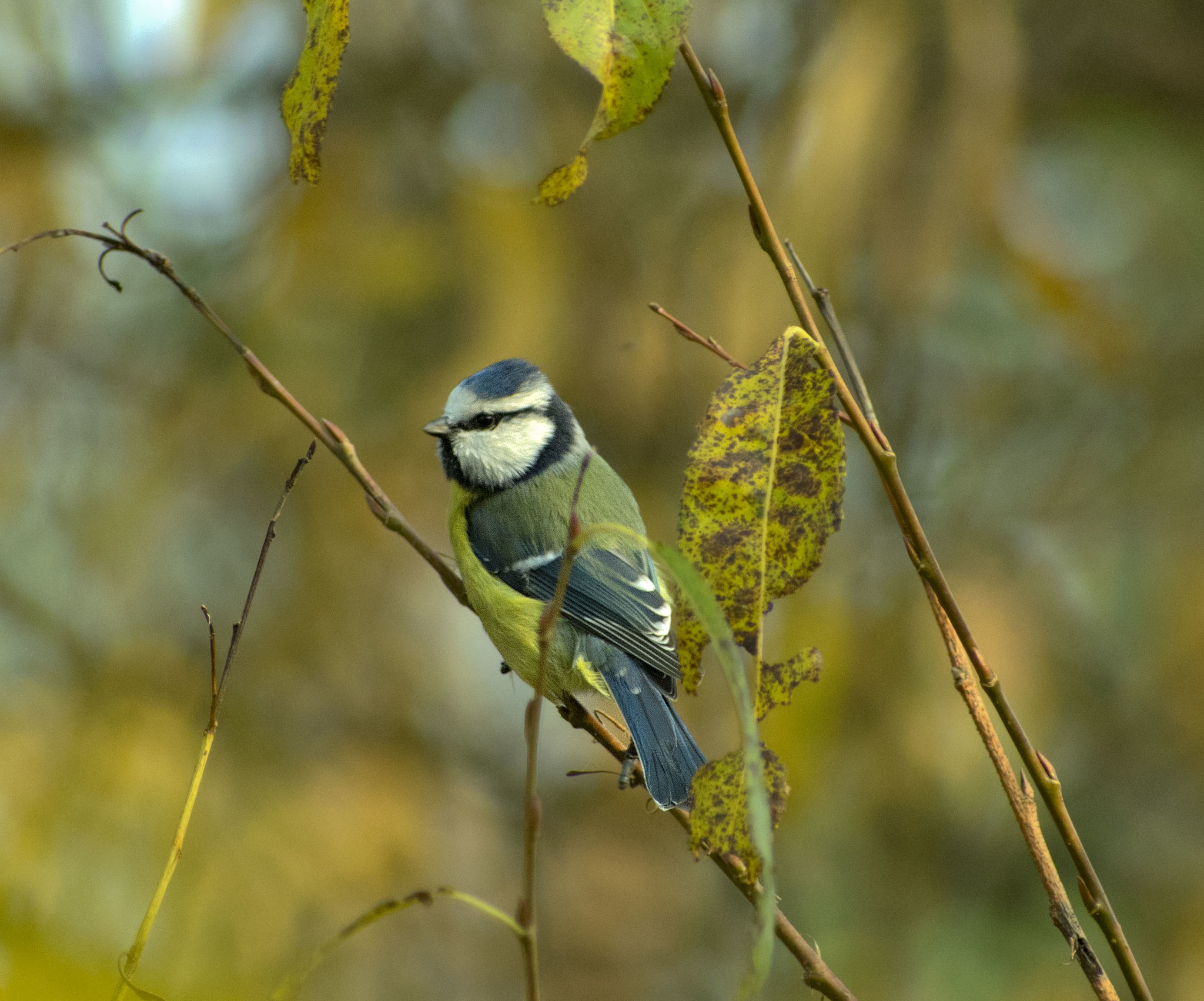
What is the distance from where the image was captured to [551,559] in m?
1.95

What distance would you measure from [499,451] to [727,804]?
1.49 meters

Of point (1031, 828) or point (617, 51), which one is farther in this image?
point (1031, 828)

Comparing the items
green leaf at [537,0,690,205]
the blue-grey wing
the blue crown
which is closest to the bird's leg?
the blue-grey wing

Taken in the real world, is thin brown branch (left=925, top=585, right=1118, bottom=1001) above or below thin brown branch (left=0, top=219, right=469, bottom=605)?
below

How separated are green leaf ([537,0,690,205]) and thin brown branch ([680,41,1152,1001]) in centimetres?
4

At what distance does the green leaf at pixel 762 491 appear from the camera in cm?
77

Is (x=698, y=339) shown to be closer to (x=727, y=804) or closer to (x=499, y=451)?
(x=727, y=804)

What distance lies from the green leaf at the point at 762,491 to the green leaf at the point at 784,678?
0.08 feet

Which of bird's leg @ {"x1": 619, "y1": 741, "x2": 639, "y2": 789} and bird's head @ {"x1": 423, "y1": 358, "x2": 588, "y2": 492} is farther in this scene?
bird's head @ {"x1": 423, "y1": 358, "x2": 588, "y2": 492}

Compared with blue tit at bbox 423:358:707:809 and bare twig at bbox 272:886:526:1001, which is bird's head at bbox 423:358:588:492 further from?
bare twig at bbox 272:886:526:1001

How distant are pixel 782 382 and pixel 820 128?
2353mm

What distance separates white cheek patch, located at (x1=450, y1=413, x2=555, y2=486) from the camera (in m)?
2.11

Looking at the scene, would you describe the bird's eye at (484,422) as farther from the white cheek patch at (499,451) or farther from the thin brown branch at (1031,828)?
the thin brown branch at (1031,828)

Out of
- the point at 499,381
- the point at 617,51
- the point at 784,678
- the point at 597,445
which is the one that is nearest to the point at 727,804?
the point at 784,678
